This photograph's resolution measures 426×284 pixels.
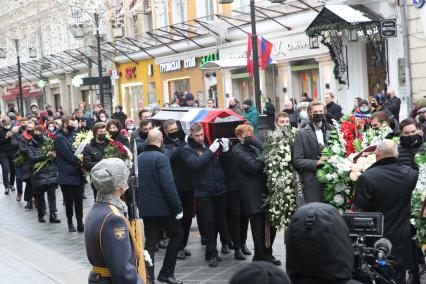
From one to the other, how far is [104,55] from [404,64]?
22723mm

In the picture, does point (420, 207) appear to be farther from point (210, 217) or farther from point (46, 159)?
point (46, 159)

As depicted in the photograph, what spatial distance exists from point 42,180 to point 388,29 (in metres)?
9.88

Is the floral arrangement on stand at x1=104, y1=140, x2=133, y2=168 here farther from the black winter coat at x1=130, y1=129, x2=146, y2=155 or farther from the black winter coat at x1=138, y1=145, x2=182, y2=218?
the black winter coat at x1=138, y1=145, x2=182, y2=218

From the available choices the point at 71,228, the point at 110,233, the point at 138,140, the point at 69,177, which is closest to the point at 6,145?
the point at 71,228

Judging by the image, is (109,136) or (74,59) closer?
(109,136)

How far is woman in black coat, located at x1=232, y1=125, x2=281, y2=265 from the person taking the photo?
30.0ft

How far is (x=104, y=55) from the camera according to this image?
40.7m

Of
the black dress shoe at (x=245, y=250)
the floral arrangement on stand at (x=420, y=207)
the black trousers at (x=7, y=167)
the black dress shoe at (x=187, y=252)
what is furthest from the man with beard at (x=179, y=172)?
the black trousers at (x=7, y=167)

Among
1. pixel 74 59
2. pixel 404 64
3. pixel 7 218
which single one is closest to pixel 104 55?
pixel 74 59

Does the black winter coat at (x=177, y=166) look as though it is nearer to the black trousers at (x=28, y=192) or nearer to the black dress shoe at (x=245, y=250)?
the black dress shoe at (x=245, y=250)

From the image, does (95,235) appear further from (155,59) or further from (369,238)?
(155,59)

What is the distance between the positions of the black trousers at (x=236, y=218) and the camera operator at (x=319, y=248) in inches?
269

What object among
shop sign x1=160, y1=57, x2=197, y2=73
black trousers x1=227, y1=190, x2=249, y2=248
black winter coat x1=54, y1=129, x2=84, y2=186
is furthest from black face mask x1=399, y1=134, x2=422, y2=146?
shop sign x1=160, y1=57, x2=197, y2=73

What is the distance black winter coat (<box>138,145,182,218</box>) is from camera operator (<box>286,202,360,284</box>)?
5.46 metres
